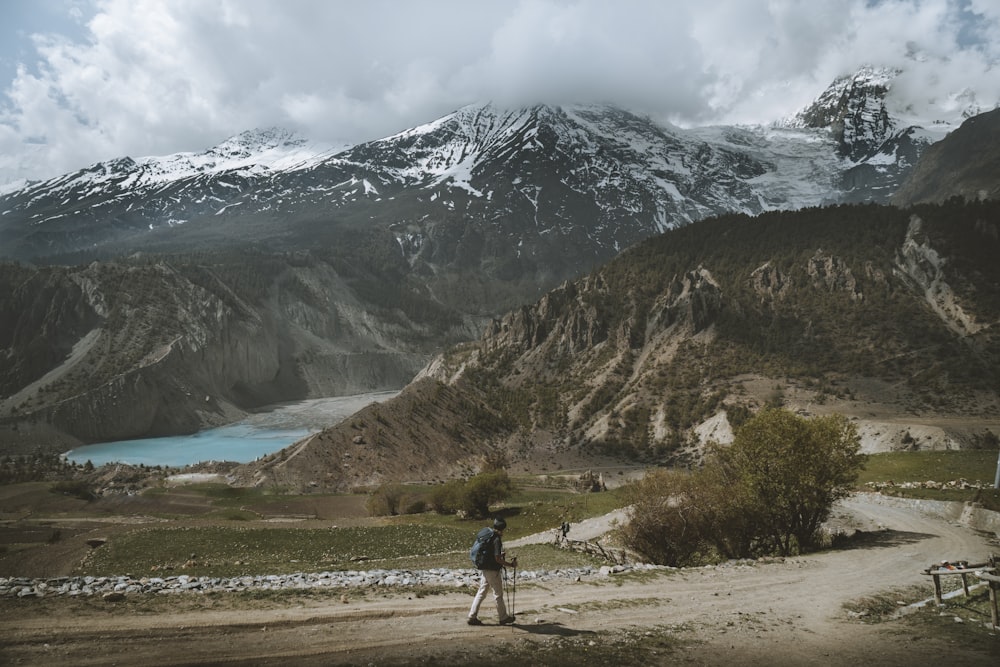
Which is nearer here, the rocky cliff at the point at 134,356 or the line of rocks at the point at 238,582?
the line of rocks at the point at 238,582

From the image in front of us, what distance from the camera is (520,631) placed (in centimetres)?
1298

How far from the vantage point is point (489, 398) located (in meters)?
102

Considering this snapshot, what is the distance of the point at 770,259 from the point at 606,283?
1200 inches

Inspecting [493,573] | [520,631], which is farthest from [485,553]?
[520,631]

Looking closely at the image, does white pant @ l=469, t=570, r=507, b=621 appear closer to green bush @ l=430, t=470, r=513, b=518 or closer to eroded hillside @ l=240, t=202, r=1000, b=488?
green bush @ l=430, t=470, r=513, b=518

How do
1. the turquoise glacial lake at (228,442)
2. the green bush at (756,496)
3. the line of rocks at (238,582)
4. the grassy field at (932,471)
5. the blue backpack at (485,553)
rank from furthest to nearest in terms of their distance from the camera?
the turquoise glacial lake at (228,442), the grassy field at (932,471), the green bush at (756,496), the line of rocks at (238,582), the blue backpack at (485,553)

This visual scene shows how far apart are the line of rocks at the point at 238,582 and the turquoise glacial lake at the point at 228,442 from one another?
94950mm

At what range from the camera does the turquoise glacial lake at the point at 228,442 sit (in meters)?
108

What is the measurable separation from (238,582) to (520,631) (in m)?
9.72

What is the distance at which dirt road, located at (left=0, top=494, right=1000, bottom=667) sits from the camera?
11.5 metres

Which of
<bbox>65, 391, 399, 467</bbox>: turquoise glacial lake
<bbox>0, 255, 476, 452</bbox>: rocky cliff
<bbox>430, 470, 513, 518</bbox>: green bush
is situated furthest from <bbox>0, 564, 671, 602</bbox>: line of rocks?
<bbox>0, 255, 476, 452</bbox>: rocky cliff

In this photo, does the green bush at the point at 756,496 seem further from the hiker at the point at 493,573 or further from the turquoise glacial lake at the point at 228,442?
the turquoise glacial lake at the point at 228,442

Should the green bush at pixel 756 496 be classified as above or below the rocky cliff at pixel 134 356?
below

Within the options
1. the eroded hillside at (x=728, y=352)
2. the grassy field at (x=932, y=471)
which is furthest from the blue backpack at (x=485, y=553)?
the eroded hillside at (x=728, y=352)
